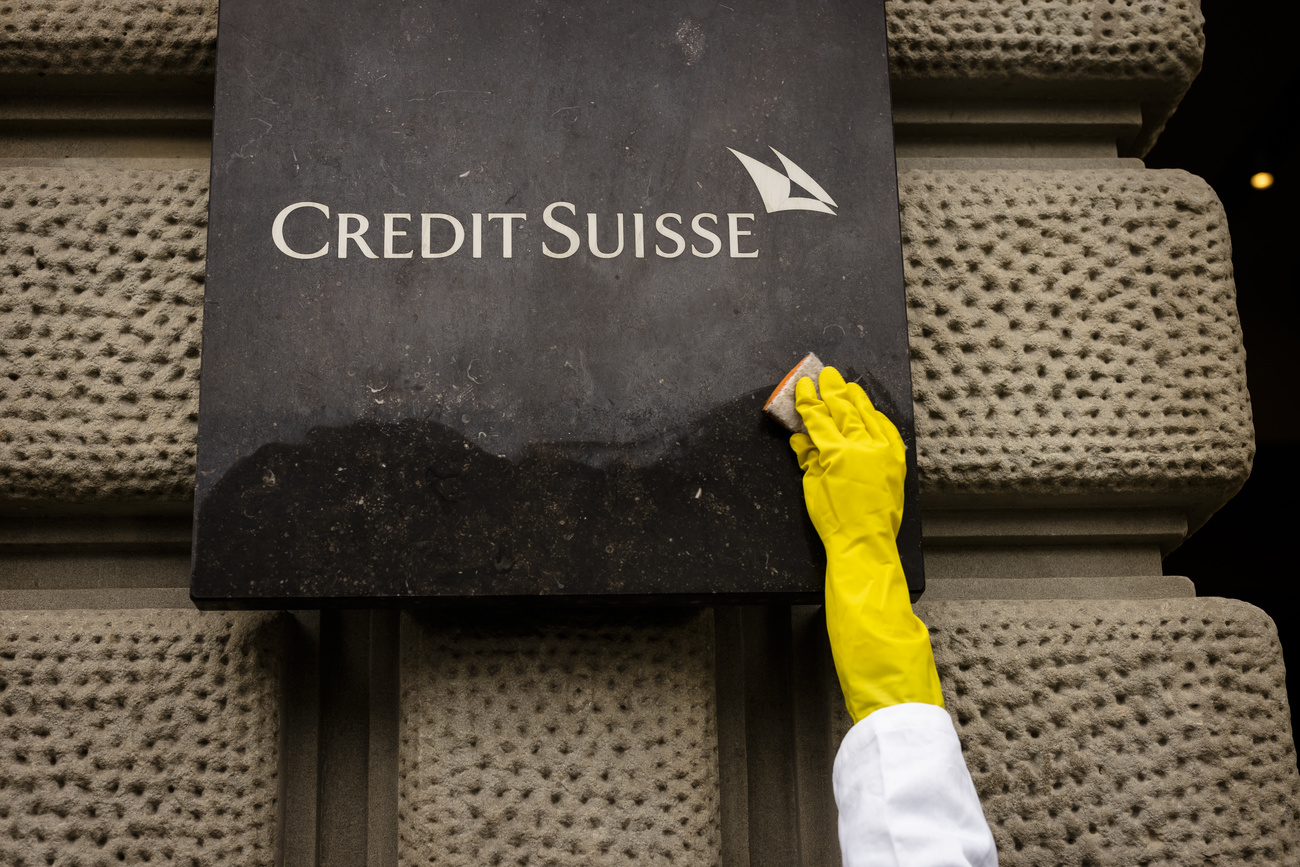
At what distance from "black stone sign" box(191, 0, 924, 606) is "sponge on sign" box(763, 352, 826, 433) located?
3cm

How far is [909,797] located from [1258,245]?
3.29 meters

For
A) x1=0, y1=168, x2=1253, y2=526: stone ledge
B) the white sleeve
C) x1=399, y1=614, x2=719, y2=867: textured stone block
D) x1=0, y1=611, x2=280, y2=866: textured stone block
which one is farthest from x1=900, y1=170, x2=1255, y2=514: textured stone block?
x1=0, y1=611, x2=280, y2=866: textured stone block

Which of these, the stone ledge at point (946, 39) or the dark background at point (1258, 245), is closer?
the stone ledge at point (946, 39)

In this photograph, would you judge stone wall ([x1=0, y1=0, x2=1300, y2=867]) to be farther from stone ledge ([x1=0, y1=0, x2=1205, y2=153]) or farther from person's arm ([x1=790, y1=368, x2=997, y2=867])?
person's arm ([x1=790, y1=368, x2=997, y2=867])

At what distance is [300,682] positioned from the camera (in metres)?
1.46

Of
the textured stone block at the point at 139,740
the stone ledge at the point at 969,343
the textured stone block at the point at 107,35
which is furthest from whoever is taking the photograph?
the textured stone block at the point at 107,35

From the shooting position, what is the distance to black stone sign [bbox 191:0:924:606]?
129 centimetres

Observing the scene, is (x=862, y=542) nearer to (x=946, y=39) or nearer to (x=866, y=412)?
(x=866, y=412)

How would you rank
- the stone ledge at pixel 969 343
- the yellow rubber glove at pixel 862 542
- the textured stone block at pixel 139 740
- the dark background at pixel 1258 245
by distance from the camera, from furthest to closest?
the dark background at pixel 1258 245 → the stone ledge at pixel 969 343 → the textured stone block at pixel 139 740 → the yellow rubber glove at pixel 862 542

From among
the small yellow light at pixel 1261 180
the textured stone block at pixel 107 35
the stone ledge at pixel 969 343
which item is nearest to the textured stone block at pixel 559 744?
the stone ledge at pixel 969 343

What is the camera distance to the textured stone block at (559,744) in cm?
134

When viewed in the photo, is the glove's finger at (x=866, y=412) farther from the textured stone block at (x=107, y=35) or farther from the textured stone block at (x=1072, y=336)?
the textured stone block at (x=107, y=35)

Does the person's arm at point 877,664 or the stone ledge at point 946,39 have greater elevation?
the stone ledge at point 946,39

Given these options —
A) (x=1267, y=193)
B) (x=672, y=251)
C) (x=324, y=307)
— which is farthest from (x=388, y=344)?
(x=1267, y=193)
